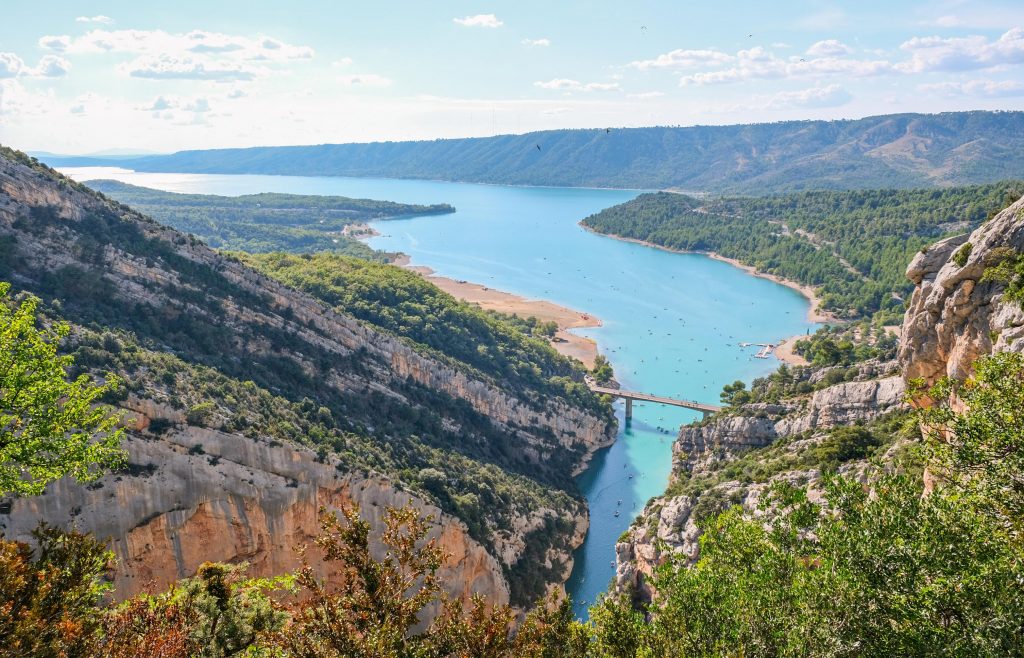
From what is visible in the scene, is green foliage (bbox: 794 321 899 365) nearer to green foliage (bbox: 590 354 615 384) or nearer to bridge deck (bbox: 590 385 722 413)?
bridge deck (bbox: 590 385 722 413)

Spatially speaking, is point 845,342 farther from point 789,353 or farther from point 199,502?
point 199,502

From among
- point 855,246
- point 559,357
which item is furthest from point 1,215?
point 855,246

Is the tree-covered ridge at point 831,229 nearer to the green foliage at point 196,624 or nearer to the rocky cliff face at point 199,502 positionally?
the rocky cliff face at point 199,502

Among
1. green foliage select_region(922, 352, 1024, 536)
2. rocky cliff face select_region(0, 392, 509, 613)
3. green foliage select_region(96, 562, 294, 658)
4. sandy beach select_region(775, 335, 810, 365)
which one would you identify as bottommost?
sandy beach select_region(775, 335, 810, 365)

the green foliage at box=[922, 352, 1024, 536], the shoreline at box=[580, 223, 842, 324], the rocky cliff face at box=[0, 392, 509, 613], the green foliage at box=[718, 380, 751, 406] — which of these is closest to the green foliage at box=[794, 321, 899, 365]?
the green foliage at box=[718, 380, 751, 406]

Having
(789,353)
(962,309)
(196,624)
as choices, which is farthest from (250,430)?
(789,353)
